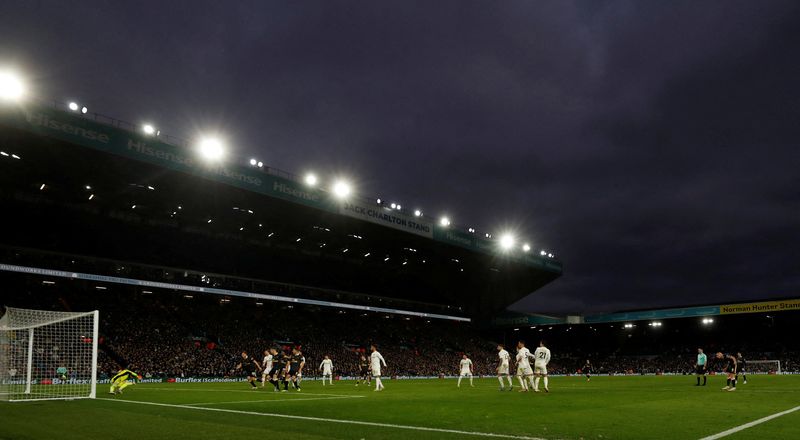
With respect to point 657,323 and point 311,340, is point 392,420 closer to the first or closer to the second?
point 311,340

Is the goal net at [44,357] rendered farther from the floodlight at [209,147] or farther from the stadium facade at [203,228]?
the floodlight at [209,147]

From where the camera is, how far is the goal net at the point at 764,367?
61.5 metres

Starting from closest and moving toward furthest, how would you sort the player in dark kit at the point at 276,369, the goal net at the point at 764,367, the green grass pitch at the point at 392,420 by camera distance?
the green grass pitch at the point at 392,420 < the player in dark kit at the point at 276,369 < the goal net at the point at 764,367

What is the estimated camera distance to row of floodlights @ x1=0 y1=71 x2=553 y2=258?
29.8m

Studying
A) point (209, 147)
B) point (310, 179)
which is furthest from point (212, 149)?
point (310, 179)

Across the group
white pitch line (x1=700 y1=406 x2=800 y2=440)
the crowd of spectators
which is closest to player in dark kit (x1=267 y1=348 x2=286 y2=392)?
the crowd of spectators

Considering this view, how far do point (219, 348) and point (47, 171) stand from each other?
19.4m

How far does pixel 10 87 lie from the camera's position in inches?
1174

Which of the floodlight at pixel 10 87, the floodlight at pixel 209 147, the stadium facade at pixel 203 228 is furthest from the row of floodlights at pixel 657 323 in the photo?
the floodlight at pixel 10 87

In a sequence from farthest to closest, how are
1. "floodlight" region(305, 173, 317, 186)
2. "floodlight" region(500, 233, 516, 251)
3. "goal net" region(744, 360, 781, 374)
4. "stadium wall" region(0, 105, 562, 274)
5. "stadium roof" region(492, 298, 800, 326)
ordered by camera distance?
"floodlight" region(500, 233, 516, 251) → "stadium roof" region(492, 298, 800, 326) → "goal net" region(744, 360, 781, 374) → "floodlight" region(305, 173, 317, 186) → "stadium wall" region(0, 105, 562, 274)

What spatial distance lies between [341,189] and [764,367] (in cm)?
5064

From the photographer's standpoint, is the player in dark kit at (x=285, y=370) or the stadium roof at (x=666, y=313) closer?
the player in dark kit at (x=285, y=370)

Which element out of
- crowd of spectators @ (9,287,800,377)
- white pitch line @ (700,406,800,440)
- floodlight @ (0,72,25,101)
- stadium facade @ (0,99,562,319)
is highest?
floodlight @ (0,72,25,101)

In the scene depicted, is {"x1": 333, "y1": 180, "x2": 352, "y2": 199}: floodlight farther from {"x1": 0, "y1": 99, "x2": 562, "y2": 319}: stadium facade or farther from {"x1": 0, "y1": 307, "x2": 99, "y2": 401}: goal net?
{"x1": 0, "y1": 307, "x2": 99, "y2": 401}: goal net
